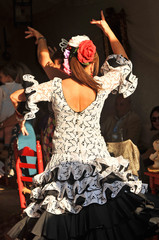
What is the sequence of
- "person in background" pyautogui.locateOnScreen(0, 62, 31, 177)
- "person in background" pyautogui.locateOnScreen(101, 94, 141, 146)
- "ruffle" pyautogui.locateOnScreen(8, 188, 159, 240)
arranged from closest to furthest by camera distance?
"ruffle" pyautogui.locateOnScreen(8, 188, 159, 240), "person in background" pyautogui.locateOnScreen(0, 62, 31, 177), "person in background" pyautogui.locateOnScreen(101, 94, 141, 146)

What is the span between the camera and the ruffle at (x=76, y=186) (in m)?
2.67

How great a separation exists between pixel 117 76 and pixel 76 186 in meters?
0.95

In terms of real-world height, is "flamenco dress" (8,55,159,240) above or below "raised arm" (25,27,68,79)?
below

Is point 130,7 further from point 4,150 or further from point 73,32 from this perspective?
point 4,150

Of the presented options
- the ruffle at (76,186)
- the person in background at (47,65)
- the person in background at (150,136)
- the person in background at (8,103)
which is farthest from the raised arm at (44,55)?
the person in background at (150,136)

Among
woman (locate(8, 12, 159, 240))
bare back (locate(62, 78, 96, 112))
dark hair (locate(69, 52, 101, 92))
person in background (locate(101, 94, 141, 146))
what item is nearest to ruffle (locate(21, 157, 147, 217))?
woman (locate(8, 12, 159, 240))

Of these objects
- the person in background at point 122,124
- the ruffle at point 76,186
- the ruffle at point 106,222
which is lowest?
the ruffle at point 106,222

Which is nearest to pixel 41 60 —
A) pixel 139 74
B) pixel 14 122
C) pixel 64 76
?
pixel 64 76

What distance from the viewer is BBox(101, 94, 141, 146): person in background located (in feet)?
16.8

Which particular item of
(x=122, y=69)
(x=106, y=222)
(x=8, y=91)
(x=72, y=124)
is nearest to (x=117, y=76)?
(x=122, y=69)

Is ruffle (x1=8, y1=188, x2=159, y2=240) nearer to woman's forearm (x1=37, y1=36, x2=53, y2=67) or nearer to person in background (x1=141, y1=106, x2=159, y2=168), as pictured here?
woman's forearm (x1=37, y1=36, x2=53, y2=67)

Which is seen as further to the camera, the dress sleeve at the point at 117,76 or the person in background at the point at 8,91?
the person in background at the point at 8,91

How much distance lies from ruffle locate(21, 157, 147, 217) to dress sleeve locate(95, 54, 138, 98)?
617mm

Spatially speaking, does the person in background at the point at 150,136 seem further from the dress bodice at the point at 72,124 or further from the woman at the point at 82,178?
the dress bodice at the point at 72,124
